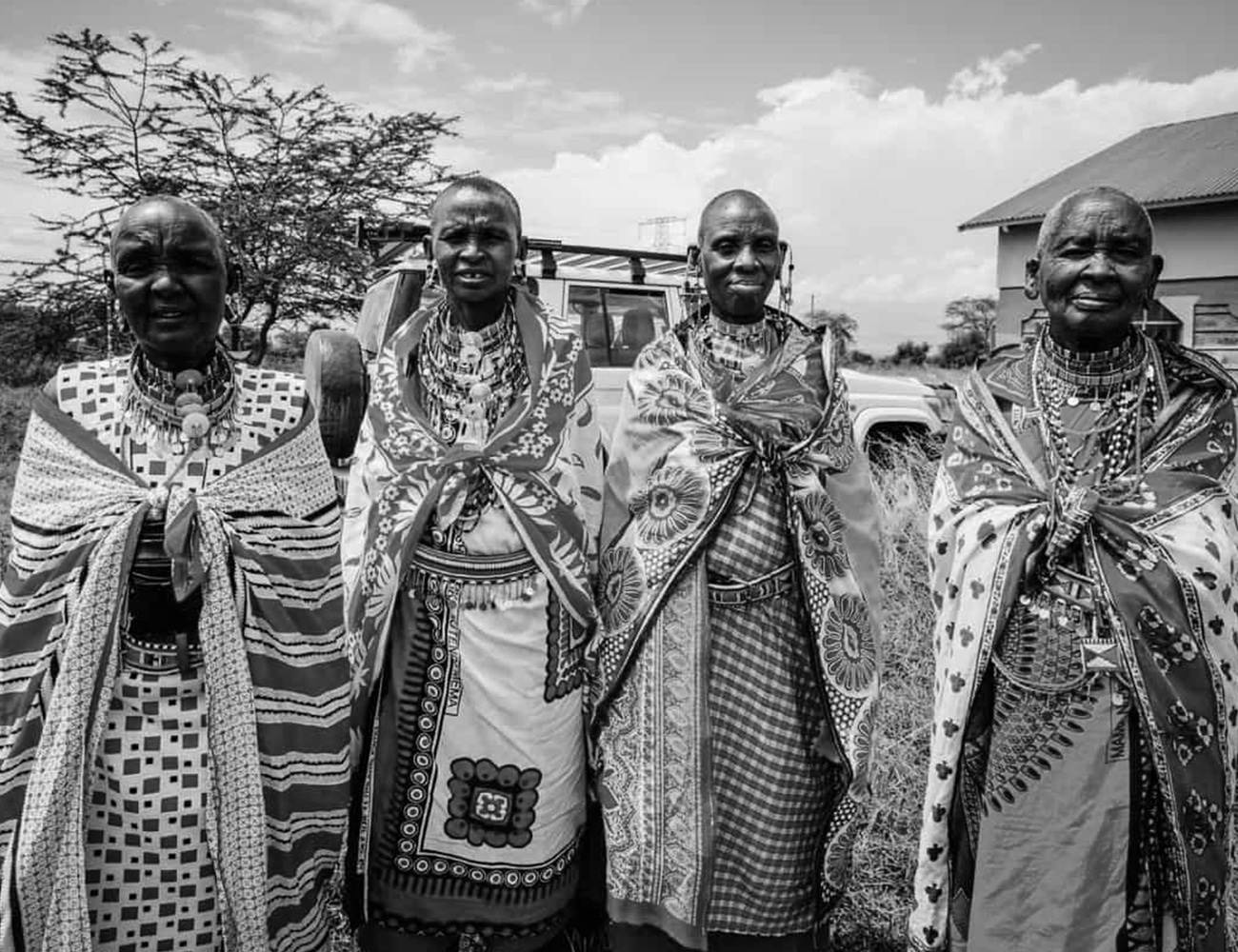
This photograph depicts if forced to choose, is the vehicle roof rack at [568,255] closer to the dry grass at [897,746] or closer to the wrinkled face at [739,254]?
the dry grass at [897,746]

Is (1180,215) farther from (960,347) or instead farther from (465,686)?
(465,686)

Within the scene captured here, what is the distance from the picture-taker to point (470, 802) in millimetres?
2561

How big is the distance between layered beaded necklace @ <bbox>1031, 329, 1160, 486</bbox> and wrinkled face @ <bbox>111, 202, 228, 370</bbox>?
6.26ft

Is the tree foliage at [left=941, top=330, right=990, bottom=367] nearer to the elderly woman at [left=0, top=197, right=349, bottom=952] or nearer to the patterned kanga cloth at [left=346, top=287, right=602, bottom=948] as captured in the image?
the patterned kanga cloth at [left=346, top=287, right=602, bottom=948]

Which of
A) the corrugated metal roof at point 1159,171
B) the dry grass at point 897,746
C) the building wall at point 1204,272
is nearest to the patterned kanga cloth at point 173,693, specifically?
the dry grass at point 897,746

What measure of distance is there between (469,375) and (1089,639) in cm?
170

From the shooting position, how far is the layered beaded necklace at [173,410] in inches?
82.0

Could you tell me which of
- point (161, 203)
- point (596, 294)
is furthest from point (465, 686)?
point (596, 294)

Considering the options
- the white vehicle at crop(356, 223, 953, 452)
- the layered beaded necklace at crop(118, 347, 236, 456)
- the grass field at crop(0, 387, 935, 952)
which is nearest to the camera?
the layered beaded necklace at crop(118, 347, 236, 456)

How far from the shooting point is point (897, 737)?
13.3 feet

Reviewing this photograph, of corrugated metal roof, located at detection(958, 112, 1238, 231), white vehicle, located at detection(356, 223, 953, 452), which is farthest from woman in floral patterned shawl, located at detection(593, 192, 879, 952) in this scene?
corrugated metal roof, located at detection(958, 112, 1238, 231)

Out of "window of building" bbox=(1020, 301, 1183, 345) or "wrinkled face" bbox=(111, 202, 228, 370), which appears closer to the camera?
"wrinkled face" bbox=(111, 202, 228, 370)

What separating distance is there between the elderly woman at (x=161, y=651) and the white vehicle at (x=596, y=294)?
4784mm

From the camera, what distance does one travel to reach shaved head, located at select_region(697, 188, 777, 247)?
109 inches
